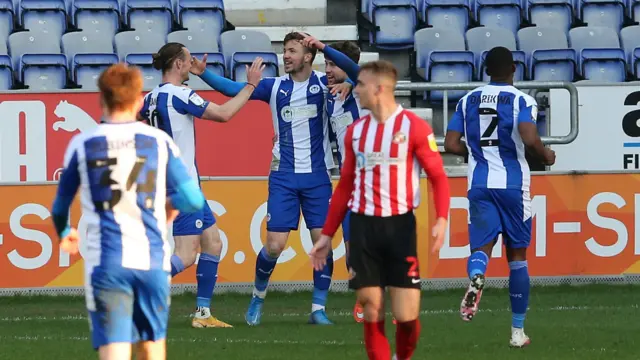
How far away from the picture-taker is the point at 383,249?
710 centimetres

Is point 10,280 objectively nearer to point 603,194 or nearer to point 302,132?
point 302,132

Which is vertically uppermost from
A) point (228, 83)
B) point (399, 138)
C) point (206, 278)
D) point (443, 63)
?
point (443, 63)

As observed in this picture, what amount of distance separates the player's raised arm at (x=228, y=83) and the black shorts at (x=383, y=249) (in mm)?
2774

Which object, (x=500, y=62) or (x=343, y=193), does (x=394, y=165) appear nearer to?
(x=343, y=193)

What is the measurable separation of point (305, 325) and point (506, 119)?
2.42m

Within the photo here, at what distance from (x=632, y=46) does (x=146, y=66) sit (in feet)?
21.2

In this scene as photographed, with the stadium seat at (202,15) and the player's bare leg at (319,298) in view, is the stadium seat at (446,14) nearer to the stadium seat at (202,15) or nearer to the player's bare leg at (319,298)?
the stadium seat at (202,15)

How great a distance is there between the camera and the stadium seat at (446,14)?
17562 millimetres

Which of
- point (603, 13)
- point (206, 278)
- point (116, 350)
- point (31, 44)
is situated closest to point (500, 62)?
point (206, 278)

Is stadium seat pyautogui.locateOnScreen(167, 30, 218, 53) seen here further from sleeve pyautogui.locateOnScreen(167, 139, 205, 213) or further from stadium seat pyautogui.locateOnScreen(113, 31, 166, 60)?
sleeve pyautogui.locateOnScreen(167, 139, 205, 213)

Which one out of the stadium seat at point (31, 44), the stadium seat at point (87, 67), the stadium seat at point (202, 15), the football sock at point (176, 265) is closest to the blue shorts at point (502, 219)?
the football sock at point (176, 265)

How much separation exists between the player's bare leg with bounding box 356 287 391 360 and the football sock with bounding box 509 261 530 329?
7.00ft

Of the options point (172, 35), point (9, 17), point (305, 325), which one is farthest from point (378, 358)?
point (9, 17)

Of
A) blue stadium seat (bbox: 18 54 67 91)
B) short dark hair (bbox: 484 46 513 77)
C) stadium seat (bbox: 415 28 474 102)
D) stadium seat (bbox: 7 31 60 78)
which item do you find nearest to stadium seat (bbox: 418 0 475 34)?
stadium seat (bbox: 415 28 474 102)
